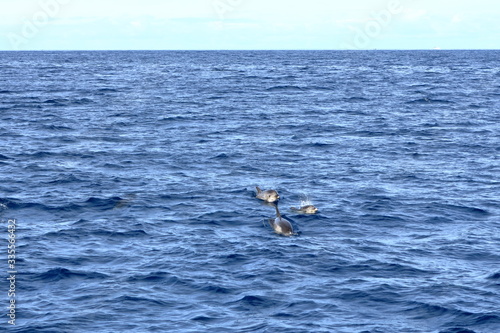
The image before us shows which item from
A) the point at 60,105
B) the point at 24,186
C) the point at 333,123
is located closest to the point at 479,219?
the point at 24,186

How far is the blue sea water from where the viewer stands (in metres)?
17.1

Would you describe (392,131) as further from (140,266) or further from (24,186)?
(140,266)

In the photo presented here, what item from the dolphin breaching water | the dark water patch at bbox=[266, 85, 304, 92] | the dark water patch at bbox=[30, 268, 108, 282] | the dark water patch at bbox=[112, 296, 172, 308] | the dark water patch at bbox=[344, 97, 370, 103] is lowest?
the dark water patch at bbox=[112, 296, 172, 308]

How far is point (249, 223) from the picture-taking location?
2531cm

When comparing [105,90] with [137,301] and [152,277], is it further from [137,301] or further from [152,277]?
[137,301]

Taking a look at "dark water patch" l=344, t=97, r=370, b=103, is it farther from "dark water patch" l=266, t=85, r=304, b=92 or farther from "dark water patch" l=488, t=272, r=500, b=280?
"dark water patch" l=488, t=272, r=500, b=280

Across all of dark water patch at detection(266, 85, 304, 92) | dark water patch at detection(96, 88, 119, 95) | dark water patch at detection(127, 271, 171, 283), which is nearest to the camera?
dark water patch at detection(127, 271, 171, 283)

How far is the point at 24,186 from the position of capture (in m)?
29.9

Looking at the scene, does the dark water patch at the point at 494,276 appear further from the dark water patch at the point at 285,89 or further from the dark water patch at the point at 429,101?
the dark water patch at the point at 285,89

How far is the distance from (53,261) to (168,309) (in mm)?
4985

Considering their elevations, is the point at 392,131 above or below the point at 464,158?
above

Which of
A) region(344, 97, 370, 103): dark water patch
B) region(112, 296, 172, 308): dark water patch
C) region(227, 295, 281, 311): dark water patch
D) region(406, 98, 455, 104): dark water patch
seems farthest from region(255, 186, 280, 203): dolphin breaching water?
region(406, 98, 455, 104): dark water patch

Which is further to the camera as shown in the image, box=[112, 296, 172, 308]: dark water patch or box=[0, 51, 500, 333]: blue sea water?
box=[112, 296, 172, 308]: dark water patch

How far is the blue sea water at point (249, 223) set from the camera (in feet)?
56.2
